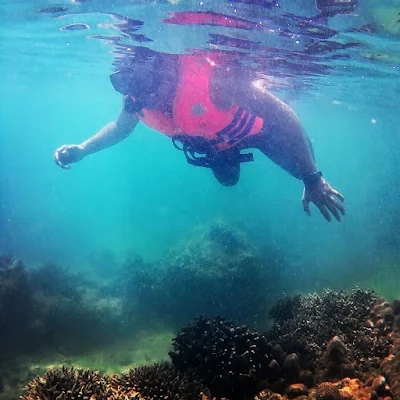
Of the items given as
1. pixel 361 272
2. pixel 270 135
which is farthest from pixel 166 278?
pixel 361 272

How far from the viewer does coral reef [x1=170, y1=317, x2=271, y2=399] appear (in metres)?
4.77

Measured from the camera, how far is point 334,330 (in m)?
5.66

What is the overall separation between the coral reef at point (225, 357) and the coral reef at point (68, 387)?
4.48ft

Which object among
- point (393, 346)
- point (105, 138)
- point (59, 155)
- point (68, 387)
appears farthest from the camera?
point (105, 138)

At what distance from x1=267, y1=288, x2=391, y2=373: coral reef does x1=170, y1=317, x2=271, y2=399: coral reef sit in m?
0.62

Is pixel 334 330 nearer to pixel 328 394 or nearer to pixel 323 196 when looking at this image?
pixel 328 394

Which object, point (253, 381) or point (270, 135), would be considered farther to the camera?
point (270, 135)

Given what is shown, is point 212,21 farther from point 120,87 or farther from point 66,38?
point 66,38

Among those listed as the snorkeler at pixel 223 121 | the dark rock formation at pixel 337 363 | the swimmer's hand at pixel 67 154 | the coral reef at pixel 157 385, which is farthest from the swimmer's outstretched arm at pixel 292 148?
the swimmer's hand at pixel 67 154

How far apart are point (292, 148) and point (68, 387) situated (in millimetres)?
4507

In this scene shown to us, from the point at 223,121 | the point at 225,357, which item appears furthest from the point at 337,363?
the point at 223,121

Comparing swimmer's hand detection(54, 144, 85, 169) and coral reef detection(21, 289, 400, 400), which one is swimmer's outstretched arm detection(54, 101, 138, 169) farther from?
coral reef detection(21, 289, 400, 400)

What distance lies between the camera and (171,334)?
590 inches

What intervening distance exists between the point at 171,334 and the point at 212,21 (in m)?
12.7
